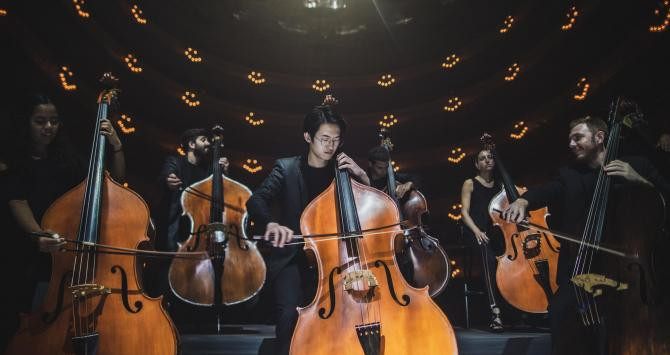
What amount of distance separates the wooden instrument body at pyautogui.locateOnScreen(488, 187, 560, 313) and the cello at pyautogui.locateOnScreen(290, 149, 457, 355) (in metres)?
1.40

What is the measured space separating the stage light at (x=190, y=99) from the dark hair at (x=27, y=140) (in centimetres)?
509

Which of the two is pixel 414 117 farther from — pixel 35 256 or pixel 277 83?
pixel 35 256

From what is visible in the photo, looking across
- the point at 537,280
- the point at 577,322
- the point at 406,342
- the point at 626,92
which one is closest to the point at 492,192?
the point at 537,280

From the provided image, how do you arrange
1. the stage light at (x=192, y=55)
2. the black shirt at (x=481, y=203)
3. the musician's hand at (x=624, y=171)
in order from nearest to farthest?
the musician's hand at (x=624, y=171) < the black shirt at (x=481, y=203) < the stage light at (x=192, y=55)

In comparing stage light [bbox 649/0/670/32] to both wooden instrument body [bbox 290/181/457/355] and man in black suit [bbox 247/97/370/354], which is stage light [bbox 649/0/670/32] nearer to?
man in black suit [bbox 247/97/370/354]

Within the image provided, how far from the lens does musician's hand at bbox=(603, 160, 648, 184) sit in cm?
215

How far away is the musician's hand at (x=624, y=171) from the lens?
2152 mm

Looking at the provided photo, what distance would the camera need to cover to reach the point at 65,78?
545 cm

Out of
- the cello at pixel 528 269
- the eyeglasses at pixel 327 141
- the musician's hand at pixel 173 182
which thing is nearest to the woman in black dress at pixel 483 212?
the cello at pixel 528 269

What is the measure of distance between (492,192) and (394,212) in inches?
81.3

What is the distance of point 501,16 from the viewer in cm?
802

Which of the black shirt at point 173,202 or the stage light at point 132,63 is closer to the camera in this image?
the black shirt at point 173,202

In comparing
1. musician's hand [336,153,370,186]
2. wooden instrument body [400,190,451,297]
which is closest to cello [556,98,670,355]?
wooden instrument body [400,190,451,297]

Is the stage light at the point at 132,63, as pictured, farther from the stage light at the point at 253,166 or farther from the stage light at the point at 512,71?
the stage light at the point at 512,71
